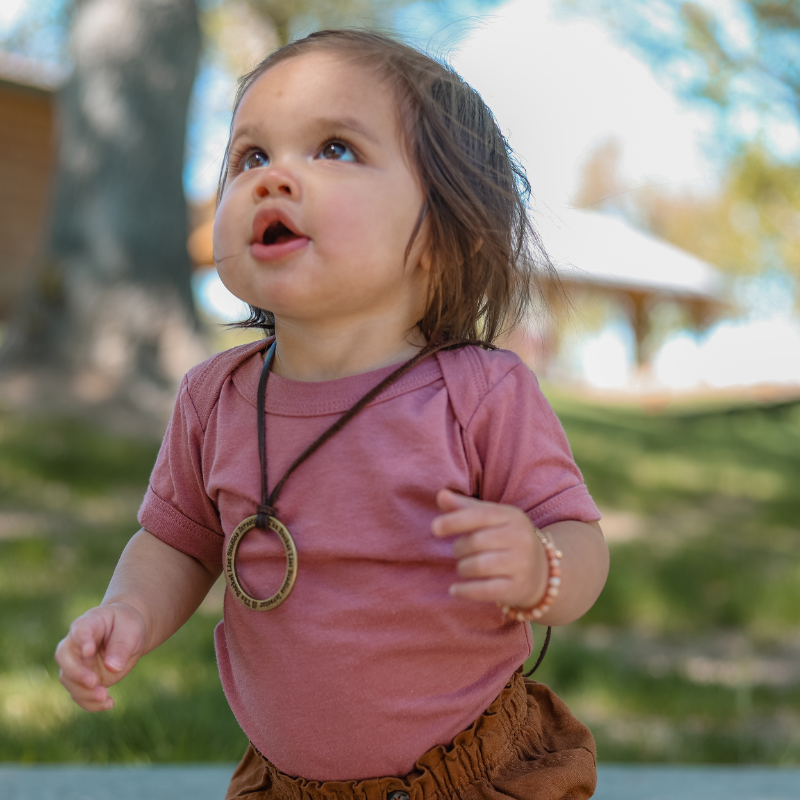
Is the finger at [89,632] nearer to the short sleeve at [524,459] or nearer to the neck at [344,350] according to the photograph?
the neck at [344,350]

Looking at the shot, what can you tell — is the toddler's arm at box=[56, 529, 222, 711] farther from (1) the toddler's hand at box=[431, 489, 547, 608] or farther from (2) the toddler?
(1) the toddler's hand at box=[431, 489, 547, 608]

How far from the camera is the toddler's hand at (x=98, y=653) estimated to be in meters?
1.11

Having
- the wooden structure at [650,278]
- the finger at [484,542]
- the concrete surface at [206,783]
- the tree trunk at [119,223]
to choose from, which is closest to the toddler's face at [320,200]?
the finger at [484,542]

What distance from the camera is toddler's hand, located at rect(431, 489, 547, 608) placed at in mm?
978

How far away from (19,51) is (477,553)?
921 inches

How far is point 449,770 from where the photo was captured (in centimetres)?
117

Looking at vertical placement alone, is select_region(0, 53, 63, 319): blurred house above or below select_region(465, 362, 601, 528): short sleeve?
below

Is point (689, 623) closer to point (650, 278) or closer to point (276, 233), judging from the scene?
point (276, 233)

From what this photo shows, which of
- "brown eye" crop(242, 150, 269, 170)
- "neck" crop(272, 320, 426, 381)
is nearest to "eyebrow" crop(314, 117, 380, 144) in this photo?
"brown eye" crop(242, 150, 269, 170)

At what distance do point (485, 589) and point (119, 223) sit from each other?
17.5 ft

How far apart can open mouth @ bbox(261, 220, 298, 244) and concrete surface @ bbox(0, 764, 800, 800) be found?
131 cm

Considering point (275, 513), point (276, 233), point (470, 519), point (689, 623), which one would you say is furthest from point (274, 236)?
point (689, 623)

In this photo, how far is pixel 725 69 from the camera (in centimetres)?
600

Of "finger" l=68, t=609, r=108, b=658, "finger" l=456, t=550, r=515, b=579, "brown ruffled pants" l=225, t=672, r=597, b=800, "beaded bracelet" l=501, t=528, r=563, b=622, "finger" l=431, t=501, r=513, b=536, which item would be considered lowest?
"brown ruffled pants" l=225, t=672, r=597, b=800
